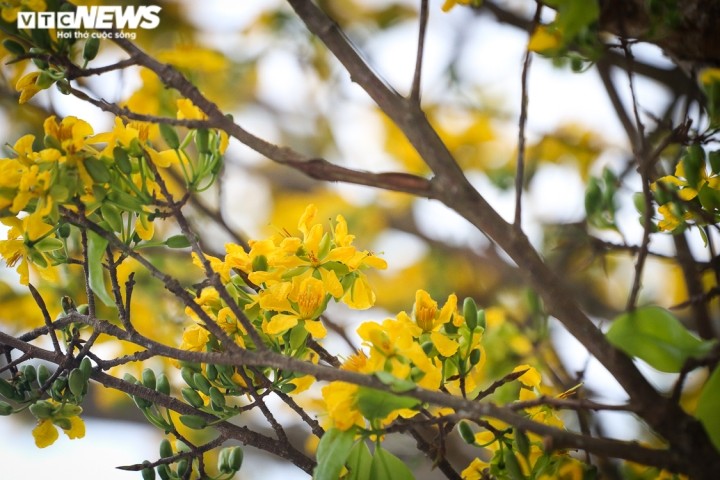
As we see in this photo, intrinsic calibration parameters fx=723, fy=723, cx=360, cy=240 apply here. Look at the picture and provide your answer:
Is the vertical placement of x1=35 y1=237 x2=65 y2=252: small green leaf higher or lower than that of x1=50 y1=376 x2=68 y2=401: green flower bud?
higher

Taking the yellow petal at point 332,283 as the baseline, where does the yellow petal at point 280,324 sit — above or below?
below

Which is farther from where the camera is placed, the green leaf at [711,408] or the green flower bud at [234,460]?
the green flower bud at [234,460]

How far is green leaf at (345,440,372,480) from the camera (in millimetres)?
428

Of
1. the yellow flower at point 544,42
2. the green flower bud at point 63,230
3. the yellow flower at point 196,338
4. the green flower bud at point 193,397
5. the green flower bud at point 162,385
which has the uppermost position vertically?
the yellow flower at point 544,42

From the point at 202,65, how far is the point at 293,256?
53 centimetres

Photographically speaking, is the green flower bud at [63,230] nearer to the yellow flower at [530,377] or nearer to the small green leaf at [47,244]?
the small green leaf at [47,244]

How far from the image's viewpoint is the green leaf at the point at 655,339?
1.26 ft

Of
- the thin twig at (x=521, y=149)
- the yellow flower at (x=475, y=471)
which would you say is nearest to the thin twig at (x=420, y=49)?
the thin twig at (x=521, y=149)

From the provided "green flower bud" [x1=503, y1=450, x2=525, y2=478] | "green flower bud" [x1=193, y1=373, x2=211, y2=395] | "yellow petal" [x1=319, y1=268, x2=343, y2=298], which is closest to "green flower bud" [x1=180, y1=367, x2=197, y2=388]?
"green flower bud" [x1=193, y1=373, x2=211, y2=395]

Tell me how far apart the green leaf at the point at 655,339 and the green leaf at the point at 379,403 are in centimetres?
12

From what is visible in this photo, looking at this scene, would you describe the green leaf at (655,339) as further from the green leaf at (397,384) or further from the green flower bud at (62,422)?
the green flower bud at (62,422)

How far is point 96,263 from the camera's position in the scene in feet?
1.49

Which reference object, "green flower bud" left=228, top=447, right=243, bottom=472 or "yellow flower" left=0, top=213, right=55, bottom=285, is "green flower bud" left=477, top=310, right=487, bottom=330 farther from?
"yellow flower" left=0, top=213, right=55, bottom=285

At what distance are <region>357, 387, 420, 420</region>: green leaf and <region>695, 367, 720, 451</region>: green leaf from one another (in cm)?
15
